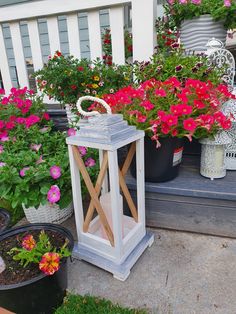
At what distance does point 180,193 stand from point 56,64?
1593 millimetres

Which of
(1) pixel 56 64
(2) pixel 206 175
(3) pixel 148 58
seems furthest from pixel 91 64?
(2) pixel 206 175

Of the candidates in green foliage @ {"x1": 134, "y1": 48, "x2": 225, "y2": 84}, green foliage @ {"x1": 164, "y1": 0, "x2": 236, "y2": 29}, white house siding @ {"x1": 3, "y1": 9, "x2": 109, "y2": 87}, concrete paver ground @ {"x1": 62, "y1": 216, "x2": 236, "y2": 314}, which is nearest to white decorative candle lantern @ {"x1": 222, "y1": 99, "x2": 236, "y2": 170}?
green foliage @ {"x1": 134, "y1": 48, "x2": 225, "y2": 84}

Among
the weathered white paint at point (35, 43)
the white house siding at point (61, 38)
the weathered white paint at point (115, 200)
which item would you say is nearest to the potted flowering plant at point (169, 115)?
the weathered white paint at point (115, 200)

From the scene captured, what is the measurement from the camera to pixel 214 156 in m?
A: 1.51

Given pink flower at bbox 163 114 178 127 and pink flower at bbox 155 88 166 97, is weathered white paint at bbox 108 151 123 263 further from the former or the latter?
pink flower at bbox 155 88 166 97

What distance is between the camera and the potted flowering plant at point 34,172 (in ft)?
4.65

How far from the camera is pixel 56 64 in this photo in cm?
227

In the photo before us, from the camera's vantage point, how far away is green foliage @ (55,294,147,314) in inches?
42.4

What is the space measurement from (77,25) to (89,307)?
2.25m

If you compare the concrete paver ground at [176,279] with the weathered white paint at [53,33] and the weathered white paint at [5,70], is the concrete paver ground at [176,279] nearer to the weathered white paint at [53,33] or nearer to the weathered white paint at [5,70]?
the weathered white paint at [53,33]

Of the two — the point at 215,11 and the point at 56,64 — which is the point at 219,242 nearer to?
→ the point at 215,11

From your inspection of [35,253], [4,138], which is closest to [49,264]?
[35,253]

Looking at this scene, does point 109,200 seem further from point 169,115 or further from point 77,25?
point 77,25

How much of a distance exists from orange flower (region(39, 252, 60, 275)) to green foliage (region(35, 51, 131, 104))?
144cm
